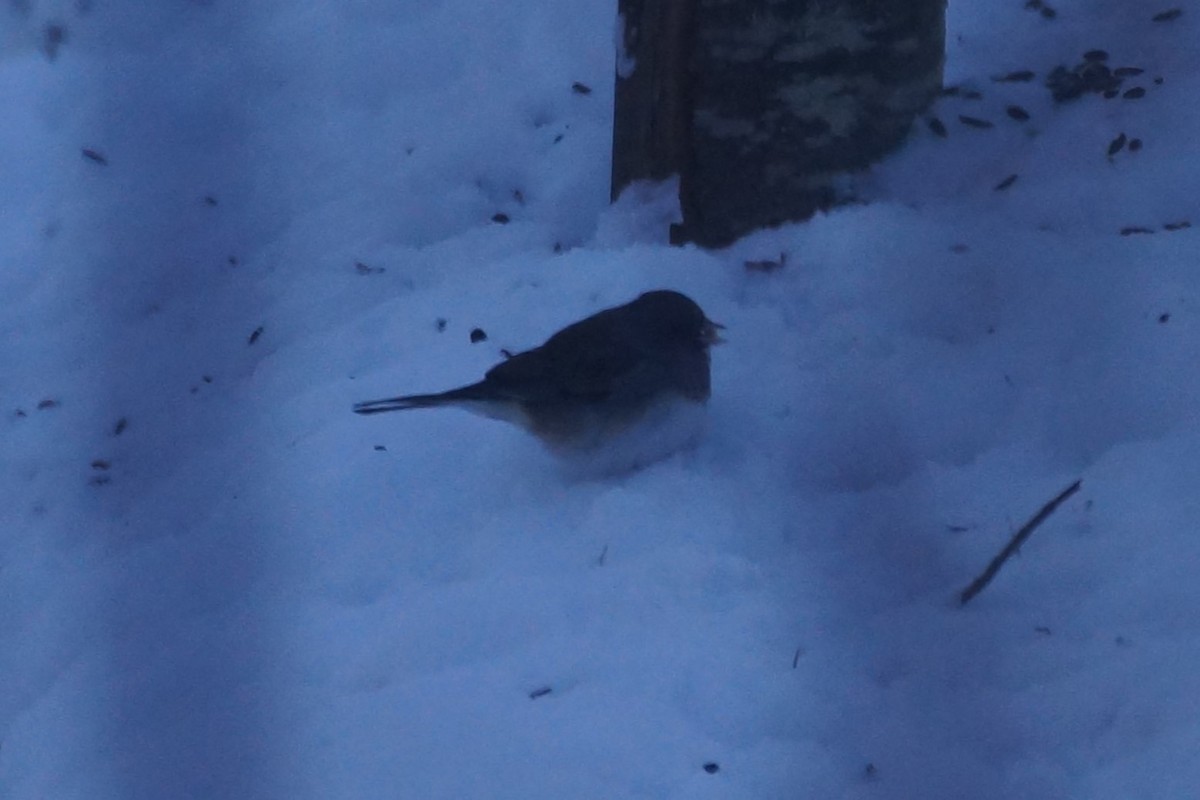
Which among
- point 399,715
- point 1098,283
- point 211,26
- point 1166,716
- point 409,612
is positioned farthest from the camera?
point 211,26

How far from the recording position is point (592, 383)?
263 centimetres

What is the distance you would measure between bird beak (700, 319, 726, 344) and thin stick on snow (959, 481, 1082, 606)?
0.83 metres

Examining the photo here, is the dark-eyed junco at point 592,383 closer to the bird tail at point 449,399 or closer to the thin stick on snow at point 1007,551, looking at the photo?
the bird tail at point 449,399

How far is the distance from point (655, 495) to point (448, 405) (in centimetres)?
44

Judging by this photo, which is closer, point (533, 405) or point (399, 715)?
point (399, 715)

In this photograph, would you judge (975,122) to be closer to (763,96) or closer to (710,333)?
(763,96)

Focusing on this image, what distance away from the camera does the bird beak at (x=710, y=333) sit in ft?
9.06

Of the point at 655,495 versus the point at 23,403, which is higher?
the point at 655,495

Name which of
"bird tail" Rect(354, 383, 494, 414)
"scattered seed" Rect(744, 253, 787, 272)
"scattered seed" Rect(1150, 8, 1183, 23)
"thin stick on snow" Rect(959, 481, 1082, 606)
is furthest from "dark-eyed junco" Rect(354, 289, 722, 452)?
"scattered seed" Rect(1150, 8, 1183, 23)

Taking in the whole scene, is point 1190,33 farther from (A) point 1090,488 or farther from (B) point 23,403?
(B) point 23,403

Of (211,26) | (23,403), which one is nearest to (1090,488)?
(23,403)

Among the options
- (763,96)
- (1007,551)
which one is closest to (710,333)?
(763,96)

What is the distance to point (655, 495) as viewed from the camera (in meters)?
2.50

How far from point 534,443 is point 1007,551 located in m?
1.10
